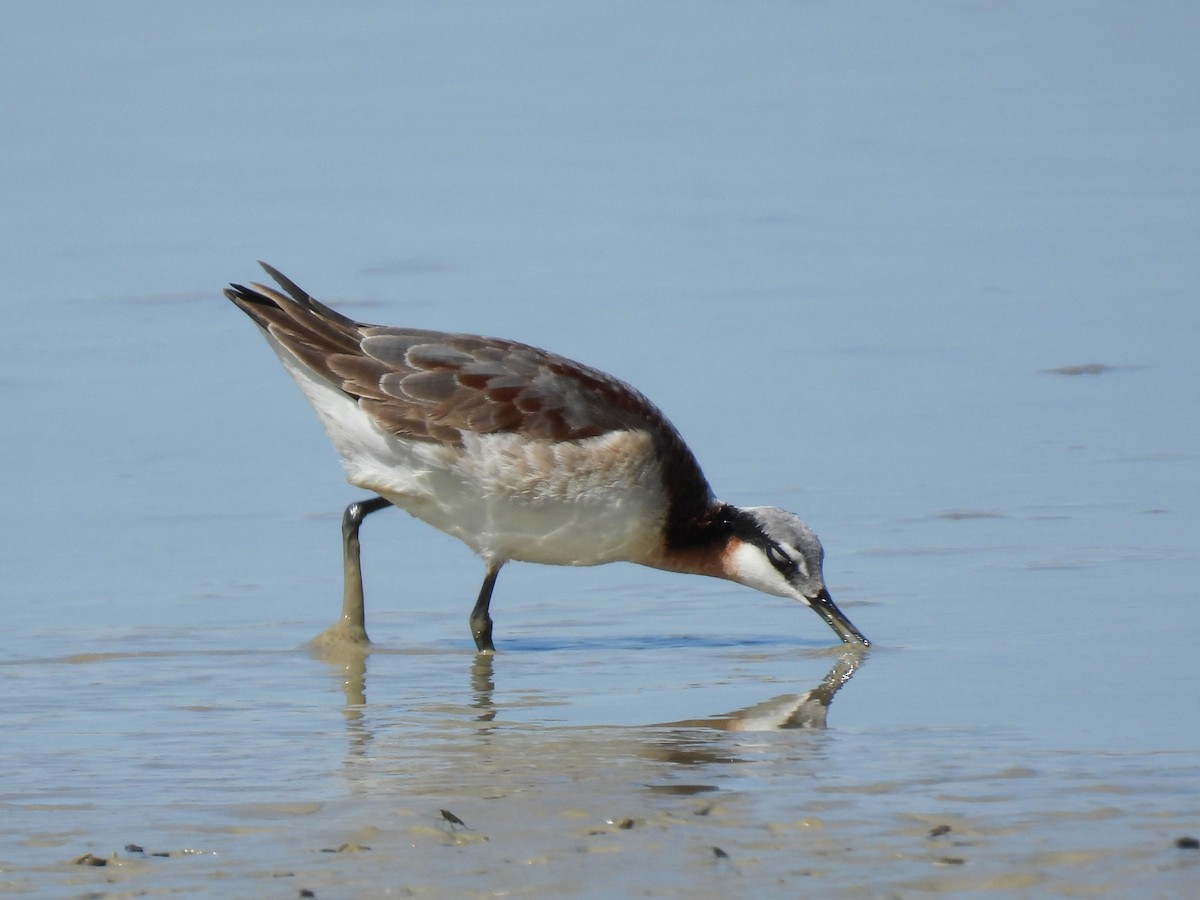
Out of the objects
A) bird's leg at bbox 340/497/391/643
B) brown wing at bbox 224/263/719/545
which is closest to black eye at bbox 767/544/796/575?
brown wing at bbox 224/263/719/545

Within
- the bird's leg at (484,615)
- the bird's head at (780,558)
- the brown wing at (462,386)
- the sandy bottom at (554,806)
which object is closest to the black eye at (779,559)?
the bird's head at (780,558)

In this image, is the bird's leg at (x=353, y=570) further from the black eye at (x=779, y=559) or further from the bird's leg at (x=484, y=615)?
the black eye at (x=779, y=559)

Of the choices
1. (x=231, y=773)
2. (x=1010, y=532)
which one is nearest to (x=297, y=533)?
(x=1010, y=532)

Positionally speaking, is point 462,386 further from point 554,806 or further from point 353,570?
point 554,806

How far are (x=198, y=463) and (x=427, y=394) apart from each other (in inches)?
115

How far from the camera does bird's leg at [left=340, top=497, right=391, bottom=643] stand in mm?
9555

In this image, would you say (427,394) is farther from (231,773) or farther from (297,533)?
(231,773)

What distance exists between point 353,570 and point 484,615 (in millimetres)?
760

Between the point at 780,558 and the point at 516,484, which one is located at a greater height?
the point at 516,484

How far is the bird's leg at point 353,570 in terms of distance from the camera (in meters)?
9.55

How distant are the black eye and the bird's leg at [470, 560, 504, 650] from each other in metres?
1.26

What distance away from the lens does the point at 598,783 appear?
262 inches

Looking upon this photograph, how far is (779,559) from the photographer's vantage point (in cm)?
999

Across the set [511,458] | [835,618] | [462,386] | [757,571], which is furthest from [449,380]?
[835,618]
